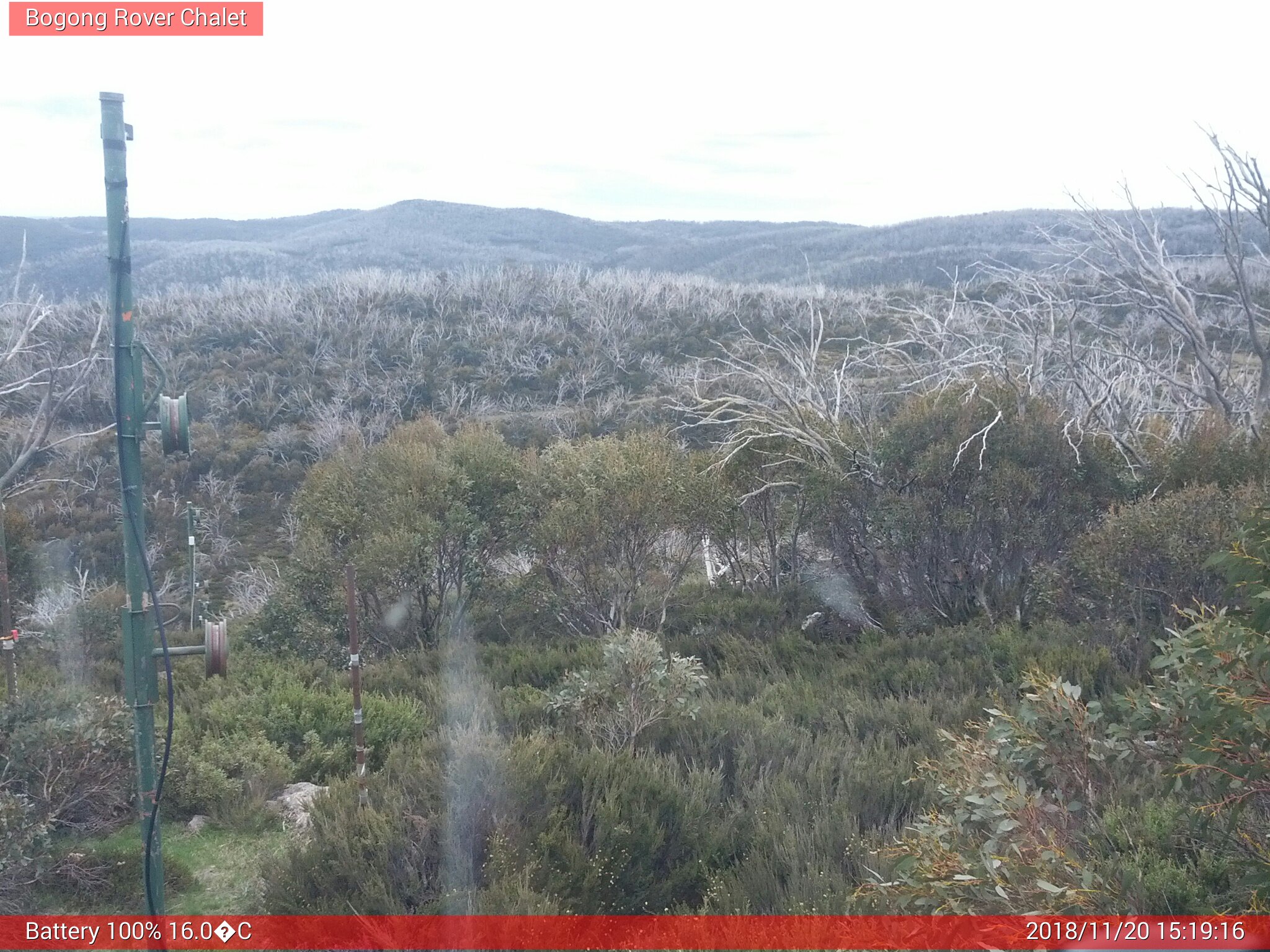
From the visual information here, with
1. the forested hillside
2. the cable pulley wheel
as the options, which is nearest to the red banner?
the forested hillside

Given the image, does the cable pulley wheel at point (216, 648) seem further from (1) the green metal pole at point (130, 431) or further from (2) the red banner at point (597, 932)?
(2) the red banner at point (597, 932)

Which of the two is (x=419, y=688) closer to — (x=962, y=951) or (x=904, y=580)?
(x=904, y=580)

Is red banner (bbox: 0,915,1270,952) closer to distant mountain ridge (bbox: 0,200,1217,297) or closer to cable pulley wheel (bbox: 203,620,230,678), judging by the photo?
cable pulley wheel (bbox: 203,620,230,678)

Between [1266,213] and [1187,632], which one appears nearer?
[1187,632]

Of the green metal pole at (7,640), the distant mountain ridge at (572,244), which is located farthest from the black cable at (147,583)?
the distant mountain ridge at (572,244)

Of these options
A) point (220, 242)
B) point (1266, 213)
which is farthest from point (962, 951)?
point (220, 242)
